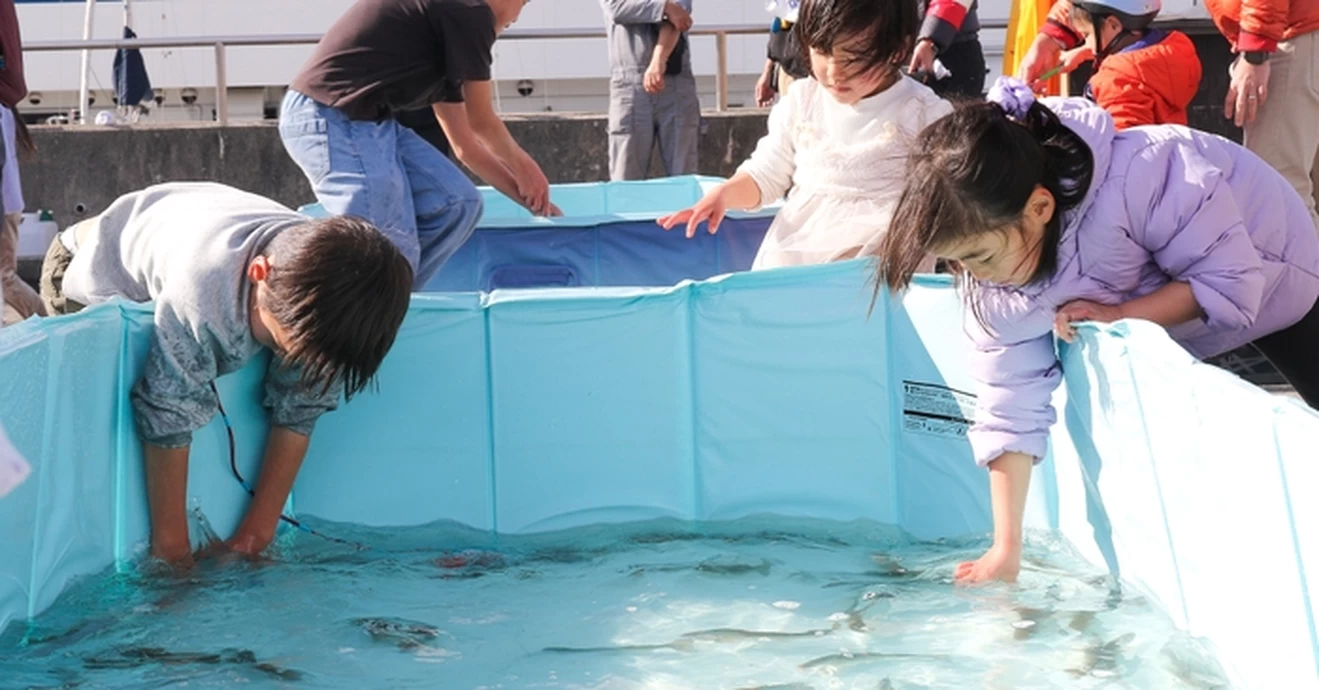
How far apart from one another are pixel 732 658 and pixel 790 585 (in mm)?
397

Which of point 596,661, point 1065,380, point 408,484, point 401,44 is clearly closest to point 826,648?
point 596,661

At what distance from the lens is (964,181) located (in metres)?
2.27

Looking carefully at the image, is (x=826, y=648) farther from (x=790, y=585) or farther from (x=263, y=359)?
(x=263, y=359)

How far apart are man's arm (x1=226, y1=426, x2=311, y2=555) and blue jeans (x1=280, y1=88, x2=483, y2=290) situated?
773 mm

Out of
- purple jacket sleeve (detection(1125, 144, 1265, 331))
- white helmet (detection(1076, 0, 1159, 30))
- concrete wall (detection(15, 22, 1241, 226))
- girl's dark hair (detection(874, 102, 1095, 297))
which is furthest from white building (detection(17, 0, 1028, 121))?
girl's dark hair (detection(874, 102, 1095, 297))

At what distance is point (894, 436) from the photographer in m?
3.21

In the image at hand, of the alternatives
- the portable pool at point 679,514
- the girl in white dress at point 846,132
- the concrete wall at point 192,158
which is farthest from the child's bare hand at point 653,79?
the portable pool at point 679,514

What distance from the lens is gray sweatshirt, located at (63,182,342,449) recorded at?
2732 mm

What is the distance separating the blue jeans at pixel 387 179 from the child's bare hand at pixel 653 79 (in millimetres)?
3047

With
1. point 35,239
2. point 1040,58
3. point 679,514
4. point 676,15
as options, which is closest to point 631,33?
point 676,15

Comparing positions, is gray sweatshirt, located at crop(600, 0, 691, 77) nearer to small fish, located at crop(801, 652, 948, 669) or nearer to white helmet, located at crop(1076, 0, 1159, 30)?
white helmet, located at crop(1076, 0, 1159, 30)

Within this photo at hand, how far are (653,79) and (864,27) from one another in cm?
358

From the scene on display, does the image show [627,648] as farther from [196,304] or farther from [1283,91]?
[1283,91]

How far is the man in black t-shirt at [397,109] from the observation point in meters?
3.74
